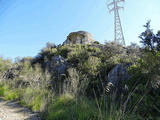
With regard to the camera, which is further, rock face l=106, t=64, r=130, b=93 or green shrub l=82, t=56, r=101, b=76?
green shrub l=82, t=56, r=101, b=76

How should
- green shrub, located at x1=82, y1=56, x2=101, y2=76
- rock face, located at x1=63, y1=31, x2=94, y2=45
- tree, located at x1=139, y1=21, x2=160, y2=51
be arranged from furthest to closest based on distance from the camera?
rock face, located at x1=63, y1=31, x2=94, y2=45 → green shrub, located at x1=82, y1=56, x2=101, y2=76 → tree, located at x1=139, y1=21, x2=160, y2=51

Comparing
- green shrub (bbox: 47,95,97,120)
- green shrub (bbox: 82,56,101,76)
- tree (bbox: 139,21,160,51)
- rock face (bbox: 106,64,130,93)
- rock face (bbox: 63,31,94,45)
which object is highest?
rock face (bbox: 63,31,94,45)

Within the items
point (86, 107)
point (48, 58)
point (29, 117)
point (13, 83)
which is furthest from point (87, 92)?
point (48, 58)

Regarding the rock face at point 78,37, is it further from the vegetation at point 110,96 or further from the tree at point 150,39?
the tree at point 150,39

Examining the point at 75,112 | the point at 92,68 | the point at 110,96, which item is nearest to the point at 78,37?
the point at 92,68

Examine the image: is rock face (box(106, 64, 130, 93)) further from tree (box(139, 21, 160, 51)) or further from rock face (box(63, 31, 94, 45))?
rock face (box(63, 31, 94, 45))

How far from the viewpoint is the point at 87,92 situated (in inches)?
187

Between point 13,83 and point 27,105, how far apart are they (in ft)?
9.14

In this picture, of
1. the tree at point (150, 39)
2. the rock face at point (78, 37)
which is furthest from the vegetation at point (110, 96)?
the rock face at point (78, 37)

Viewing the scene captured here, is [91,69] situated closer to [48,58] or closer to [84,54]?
[84,54]

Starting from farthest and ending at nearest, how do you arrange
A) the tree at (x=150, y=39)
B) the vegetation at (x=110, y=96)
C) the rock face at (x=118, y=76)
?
the rock face at (x=118, y=76) → the tree at (x=150, y=39) → the vegetation at (x=110, y=96)

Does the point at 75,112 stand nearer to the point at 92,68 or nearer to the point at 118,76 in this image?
the point at 118,76

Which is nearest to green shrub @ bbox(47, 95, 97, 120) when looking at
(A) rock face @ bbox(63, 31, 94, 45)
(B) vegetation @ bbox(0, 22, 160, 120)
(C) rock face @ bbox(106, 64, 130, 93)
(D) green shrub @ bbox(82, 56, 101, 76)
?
(B) vegetation @ bbox(0, 22, 160, 120)

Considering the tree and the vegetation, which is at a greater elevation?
the tree
